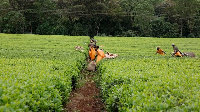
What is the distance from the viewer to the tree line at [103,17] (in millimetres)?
40625

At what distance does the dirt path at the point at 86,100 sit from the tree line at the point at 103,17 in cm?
3196

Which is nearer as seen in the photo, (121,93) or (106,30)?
(121,93)

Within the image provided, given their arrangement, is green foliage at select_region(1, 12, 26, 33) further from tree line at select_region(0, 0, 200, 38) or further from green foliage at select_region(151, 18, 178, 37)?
green foliage at select_region(151, 18, 178, 37)

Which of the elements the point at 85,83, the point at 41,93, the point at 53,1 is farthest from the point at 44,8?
the point at 41,93

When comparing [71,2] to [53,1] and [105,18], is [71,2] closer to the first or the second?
[53,1]

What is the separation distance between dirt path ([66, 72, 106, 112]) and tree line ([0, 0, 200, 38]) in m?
32.0

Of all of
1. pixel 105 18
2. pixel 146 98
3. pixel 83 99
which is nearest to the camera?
pixel 146 98

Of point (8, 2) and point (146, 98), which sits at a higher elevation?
point (8, 2)

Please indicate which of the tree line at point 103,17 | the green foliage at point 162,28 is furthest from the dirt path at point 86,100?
the green foliage at point 162,28

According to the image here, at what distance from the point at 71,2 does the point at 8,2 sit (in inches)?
524

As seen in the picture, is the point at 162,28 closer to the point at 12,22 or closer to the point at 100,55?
the point at 12,22

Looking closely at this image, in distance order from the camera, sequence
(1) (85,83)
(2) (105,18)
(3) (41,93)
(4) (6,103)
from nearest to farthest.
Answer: (4) (6,103), (3) (41,93), (1) (85,83), (2) (105,18)

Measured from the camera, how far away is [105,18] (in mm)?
43219

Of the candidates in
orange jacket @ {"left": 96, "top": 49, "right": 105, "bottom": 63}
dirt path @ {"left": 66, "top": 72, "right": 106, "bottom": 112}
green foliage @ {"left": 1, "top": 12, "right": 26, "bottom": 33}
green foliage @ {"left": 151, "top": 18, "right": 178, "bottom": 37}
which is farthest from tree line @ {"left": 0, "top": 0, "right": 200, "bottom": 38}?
dirt path @ {"left": 66, "top": 72, "right": 106, "bottom": 112}
